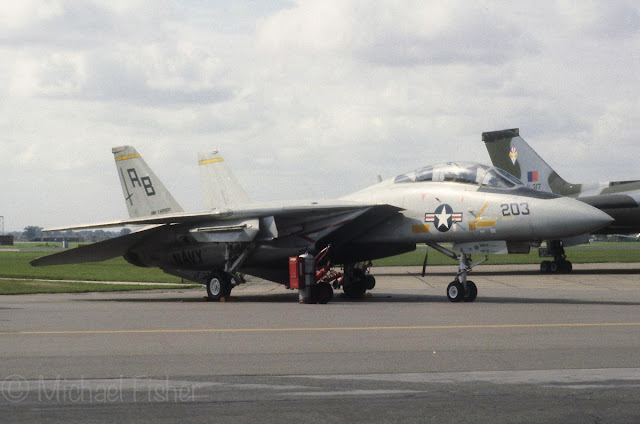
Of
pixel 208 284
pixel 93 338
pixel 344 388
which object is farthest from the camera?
pixel 208 284

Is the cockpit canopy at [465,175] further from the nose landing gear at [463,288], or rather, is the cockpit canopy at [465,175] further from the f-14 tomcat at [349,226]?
the nose landing gear at [463,288]

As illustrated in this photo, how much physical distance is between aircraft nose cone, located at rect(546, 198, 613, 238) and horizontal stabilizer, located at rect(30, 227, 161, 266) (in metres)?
9.88

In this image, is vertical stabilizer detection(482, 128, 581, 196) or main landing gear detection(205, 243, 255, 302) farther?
vertical stabilizer detection(482, 128, 581, 196)

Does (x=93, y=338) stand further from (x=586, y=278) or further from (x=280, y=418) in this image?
(x=586, y=278)

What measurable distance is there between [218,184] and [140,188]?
2.56m

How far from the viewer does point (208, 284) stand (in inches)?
783

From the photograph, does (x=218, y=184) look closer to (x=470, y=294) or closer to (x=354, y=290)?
(x=354, y=290)

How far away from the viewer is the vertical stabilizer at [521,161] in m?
36.3

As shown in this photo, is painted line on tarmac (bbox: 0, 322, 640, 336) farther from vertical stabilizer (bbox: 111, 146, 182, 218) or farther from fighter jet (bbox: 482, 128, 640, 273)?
fighter jet (bbox: 482, 128, 640, 273)

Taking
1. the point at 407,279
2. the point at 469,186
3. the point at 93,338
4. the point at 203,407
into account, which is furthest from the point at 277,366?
the point at 407,279

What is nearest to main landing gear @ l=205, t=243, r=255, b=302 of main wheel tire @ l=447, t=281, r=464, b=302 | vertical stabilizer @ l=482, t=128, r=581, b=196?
main wheel tire @ l=447, t=281, r=464, b=302

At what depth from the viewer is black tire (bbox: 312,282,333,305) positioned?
18.0 metres

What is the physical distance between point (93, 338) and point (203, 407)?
17.1 feet

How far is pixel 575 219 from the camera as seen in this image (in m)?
16.1
